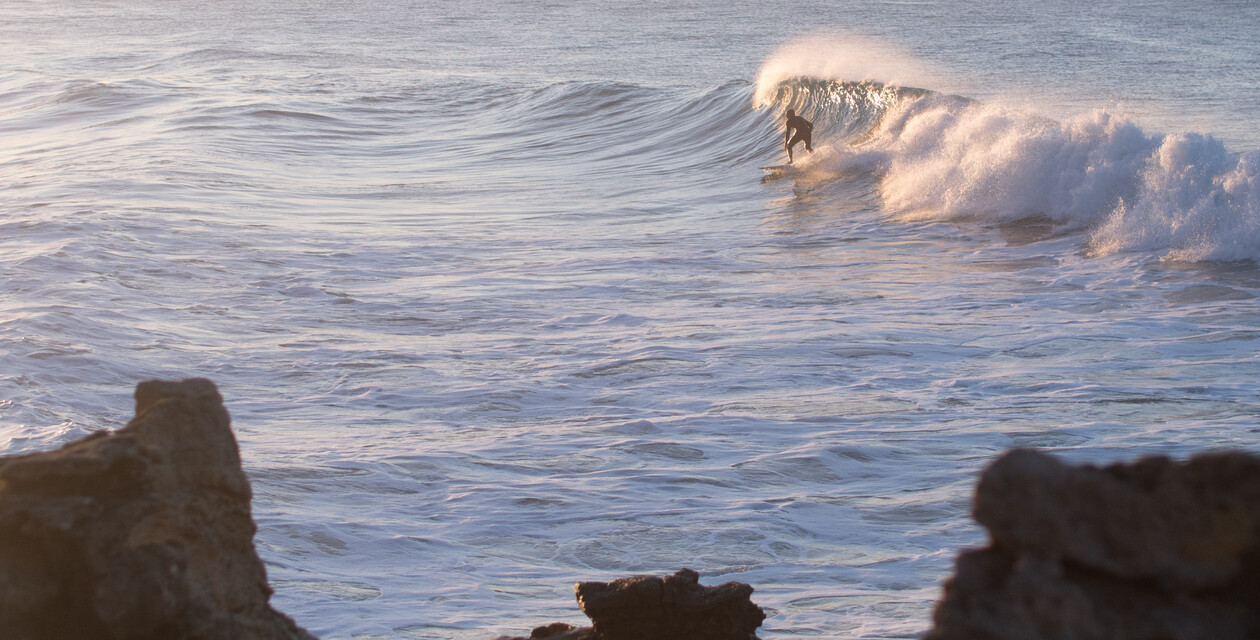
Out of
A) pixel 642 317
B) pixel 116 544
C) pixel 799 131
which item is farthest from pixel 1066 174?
pixel 116 544

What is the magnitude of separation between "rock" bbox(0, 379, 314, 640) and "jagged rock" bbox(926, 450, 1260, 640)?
1.23 metres

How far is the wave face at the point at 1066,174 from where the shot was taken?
38.5 ft

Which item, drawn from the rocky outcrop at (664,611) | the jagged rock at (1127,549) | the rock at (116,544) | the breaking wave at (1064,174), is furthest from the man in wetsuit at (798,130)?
the jagged rock at (1127,549)

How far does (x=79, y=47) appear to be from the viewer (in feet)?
129

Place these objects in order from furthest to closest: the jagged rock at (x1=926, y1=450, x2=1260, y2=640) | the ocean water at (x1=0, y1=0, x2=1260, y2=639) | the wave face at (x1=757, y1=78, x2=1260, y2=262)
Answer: the wave face at (x1=757, y1=78, x2=1260, y2=262) < the ocean water at (x1=0, y1=0, x2=1260, y2=639) < the jagged rock at (x1=926, y1=450, x2=1260, y2=640)

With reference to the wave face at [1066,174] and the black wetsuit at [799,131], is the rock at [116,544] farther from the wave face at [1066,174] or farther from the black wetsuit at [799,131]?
the black wetsuit at [799,131]

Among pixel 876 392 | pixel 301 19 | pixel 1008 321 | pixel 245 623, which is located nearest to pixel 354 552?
pixel 245 623

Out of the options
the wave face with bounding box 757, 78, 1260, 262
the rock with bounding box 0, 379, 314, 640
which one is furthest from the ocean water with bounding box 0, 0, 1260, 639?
the rock with bounding box 0, 379, 314, 640

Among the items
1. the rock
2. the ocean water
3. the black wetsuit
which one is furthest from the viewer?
the black wetsuit

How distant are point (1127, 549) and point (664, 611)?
5.43ft

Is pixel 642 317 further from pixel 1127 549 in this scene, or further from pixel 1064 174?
pixel 1127 549

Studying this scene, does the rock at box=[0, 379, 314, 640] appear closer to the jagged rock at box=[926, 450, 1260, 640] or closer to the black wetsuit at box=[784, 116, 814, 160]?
the jagged rock at box=[926, 450, 1260, 640]

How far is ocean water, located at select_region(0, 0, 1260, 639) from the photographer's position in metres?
5.03

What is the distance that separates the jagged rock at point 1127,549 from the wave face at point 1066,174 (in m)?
10.8
